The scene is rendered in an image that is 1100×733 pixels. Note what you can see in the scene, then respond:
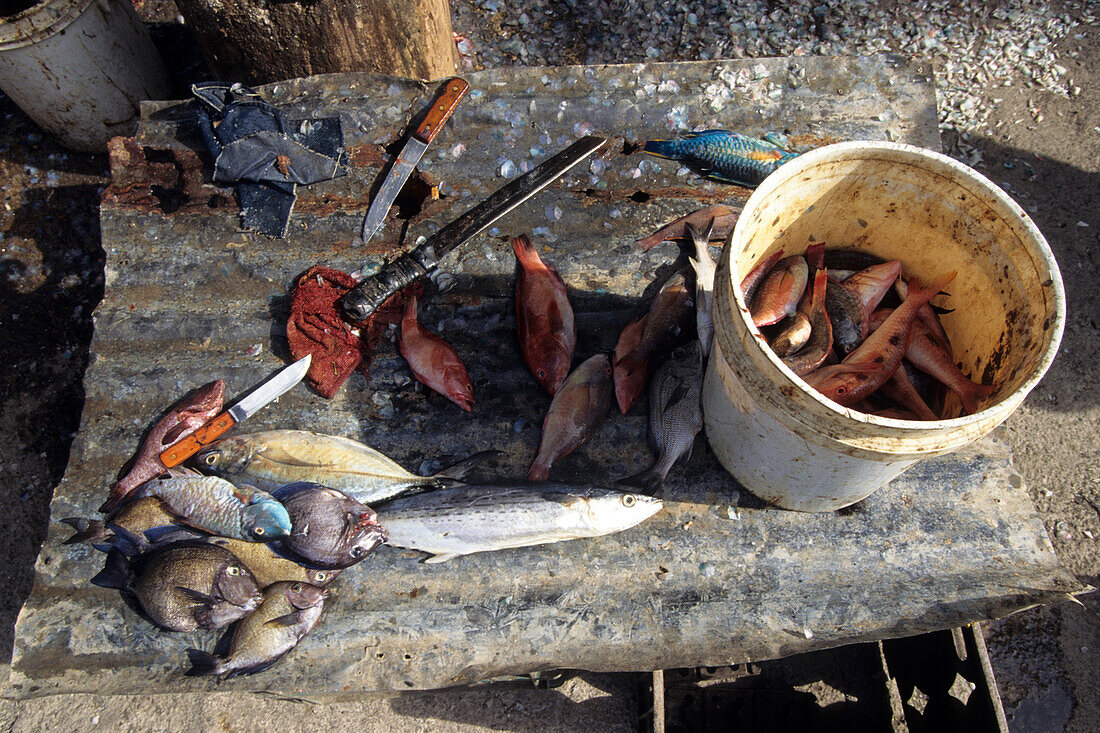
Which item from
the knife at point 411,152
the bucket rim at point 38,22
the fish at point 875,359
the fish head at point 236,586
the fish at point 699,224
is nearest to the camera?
the fish at point 875,359

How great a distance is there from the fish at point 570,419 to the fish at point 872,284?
1043 millimetres

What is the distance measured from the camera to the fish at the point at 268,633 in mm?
2275

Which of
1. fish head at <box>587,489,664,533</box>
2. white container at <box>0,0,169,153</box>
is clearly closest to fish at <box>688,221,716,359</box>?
fish head at <box>587,489,664,533</box>

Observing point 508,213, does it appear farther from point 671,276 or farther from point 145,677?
point 145,677

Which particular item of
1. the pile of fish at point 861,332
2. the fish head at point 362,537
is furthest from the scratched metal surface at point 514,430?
the pile of fish at point 861,332

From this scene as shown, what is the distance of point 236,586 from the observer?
2.31m

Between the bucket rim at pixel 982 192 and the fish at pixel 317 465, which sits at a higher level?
the bucket rim at pixel 982 192

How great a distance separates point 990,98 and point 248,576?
19.5 ft

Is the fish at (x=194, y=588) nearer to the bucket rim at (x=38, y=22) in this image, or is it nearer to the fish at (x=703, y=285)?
the fish at (x=703, y=285)

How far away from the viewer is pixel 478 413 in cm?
270

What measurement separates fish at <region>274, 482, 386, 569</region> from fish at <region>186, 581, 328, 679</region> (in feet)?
0.46

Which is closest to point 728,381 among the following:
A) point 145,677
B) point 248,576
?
point 248,576

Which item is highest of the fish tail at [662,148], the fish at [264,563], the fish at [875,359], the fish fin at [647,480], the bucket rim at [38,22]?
the bucket rim at [38,22]

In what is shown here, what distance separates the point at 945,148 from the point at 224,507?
5.25m
